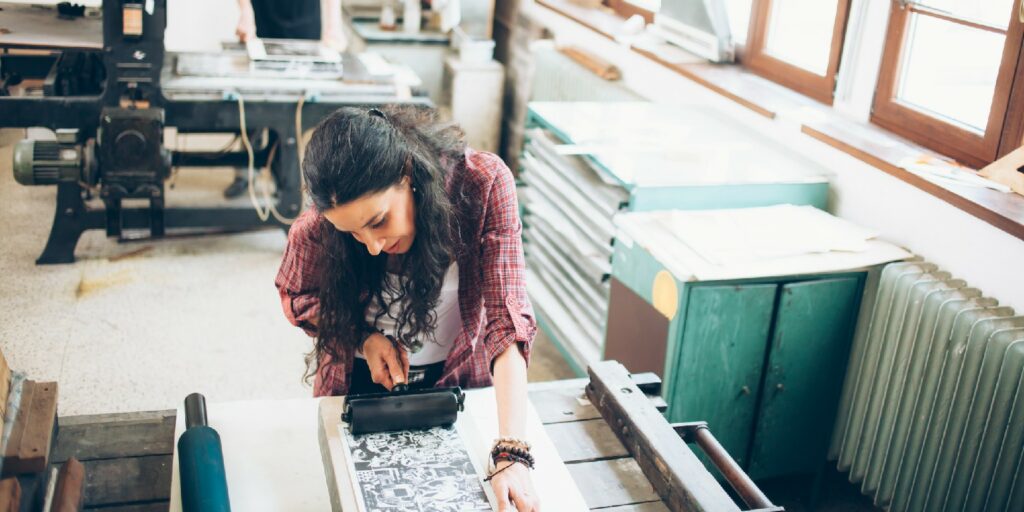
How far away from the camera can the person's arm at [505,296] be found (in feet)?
5.07

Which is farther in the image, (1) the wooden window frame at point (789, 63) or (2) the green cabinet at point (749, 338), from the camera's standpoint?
(1) the wooden window frame at point (789, 63)

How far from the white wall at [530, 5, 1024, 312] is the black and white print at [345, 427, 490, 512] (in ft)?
4.57

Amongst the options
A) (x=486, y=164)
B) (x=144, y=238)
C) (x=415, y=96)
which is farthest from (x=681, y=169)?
(x=144, y=238)

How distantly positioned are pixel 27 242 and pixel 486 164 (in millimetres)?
3045

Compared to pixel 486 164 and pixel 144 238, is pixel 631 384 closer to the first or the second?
pixel 486 164

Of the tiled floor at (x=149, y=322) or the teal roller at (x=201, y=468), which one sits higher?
the teal roller at (x=201, y=468)

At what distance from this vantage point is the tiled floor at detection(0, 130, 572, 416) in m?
3.07

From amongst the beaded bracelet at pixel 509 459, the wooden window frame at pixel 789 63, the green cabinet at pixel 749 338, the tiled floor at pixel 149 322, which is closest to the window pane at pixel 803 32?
the wooden window frame at pixel 789 63

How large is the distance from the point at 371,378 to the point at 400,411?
0.33m

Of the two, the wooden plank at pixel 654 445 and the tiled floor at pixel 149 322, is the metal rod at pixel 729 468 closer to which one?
the wooden plank at pixel 654 445

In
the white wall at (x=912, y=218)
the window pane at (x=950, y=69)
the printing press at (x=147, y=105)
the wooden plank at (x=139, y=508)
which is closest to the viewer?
the wooden plank at (x=139, y=508)

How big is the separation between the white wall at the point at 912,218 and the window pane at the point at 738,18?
39cm

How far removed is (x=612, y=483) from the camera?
1.48 meters

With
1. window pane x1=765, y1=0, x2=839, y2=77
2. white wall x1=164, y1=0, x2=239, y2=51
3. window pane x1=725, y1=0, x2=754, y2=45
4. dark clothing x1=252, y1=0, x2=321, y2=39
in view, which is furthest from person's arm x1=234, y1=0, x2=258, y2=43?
window pane x1=765, y1=0, x2=839, y2=77
